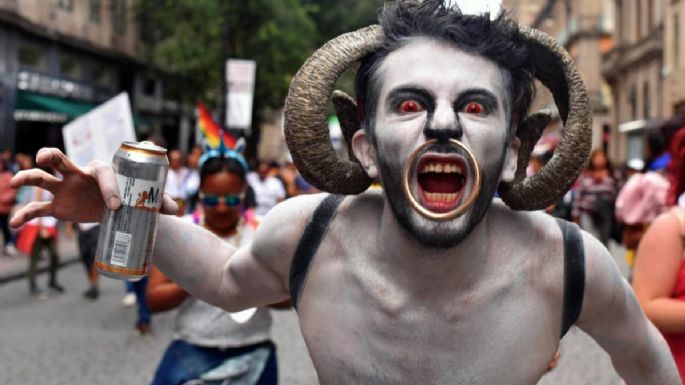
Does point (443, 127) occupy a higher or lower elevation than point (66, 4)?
lower

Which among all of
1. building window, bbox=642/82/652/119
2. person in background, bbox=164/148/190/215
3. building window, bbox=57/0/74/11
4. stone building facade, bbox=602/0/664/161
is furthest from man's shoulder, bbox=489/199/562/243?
building window, bbox=642/82/652/119

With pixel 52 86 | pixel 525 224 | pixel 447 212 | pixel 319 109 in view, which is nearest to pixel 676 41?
pixel 52 86

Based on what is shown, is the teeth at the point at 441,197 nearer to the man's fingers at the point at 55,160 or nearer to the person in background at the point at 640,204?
the man's fingers at the point at 55,160

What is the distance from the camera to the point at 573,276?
203 centimetres

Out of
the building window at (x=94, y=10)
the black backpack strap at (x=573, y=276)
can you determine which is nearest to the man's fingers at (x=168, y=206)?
the black backpack strap at (x=573, y=276)

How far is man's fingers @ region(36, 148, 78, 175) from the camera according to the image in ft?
6.29

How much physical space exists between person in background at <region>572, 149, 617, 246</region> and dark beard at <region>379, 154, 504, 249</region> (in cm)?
850

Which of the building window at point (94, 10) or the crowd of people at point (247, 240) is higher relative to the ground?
the building window at point (94, 10)

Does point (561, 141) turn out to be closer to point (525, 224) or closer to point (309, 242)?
point (525, 224)

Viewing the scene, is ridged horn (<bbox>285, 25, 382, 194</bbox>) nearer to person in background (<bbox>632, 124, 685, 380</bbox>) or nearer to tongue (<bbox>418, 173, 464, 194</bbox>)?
tongue (<bbox>418, 173, 464, 194</bbox>)

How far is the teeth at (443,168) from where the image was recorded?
71.6 inches

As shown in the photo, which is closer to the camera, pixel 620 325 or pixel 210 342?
pixel 620 325

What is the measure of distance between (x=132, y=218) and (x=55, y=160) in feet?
0.67

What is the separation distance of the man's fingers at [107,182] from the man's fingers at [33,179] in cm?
8
